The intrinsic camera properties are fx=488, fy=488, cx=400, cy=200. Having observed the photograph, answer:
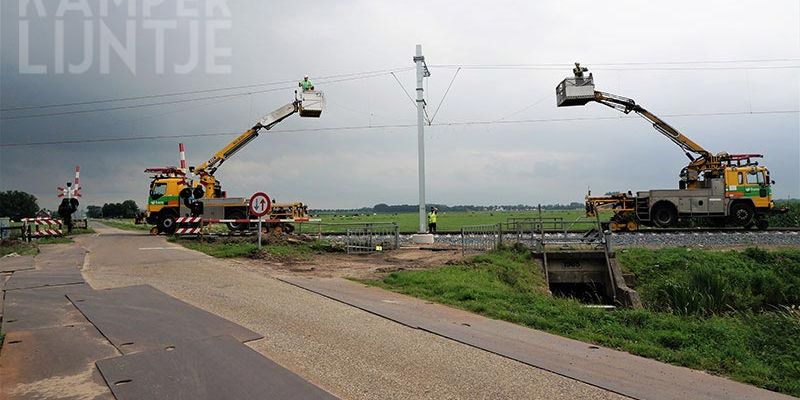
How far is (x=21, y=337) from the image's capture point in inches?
222

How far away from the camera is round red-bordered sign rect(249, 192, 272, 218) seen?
14714mm

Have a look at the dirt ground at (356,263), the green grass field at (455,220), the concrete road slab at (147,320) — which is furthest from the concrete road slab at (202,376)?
the green grass field at (455,220)

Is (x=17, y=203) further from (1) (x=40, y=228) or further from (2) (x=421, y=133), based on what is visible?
(2) (x=421, y=133)

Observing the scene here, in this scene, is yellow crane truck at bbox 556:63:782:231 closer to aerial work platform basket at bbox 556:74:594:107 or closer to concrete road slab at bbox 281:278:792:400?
aerial work platform basket at bbox 556:74:594:107

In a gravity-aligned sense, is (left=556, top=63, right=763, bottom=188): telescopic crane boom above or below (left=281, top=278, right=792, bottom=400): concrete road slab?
above

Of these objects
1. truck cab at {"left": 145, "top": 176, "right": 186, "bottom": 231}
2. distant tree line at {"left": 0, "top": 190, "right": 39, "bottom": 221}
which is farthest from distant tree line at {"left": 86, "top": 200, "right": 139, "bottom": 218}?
truck cab at {"left": 145, "top": 176, "right": 186, "bottom": 231}

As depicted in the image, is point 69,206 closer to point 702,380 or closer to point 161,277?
point 161,277

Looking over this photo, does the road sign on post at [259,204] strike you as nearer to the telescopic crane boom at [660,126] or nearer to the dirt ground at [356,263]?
the dirt ground at [356,263]

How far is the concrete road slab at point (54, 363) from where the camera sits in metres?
4.01

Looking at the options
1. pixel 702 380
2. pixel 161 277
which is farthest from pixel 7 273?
pixel 702 380

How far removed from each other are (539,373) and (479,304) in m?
3.46

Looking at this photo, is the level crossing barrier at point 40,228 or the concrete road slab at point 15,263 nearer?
the concrete road slab at point 15,263

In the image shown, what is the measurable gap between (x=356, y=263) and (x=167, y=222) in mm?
15868

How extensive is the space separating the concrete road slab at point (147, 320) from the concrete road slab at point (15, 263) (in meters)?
5.21
